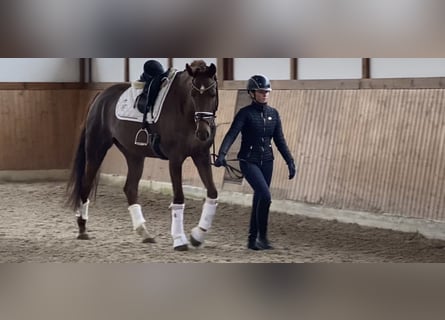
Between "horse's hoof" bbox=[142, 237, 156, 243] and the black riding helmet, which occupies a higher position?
the black riding helmet

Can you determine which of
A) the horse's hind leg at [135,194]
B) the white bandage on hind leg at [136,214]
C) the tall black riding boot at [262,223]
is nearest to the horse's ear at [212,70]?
the tall black riding boot at [262,223]

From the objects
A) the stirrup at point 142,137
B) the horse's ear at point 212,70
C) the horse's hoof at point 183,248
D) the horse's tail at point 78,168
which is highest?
the horse's ear at point 212,70

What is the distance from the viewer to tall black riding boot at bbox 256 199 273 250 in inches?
143

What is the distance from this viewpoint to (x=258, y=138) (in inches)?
135

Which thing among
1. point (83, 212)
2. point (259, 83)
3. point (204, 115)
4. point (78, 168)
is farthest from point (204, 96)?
point (83, 212)

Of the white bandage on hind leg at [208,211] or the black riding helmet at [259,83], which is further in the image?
the white bandage on hind leg at [208,211]

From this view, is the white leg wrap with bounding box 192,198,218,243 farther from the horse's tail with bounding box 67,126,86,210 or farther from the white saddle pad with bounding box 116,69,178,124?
the horse's tail with bounding box 67,126,86,210

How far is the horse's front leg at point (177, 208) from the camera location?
3.66 m

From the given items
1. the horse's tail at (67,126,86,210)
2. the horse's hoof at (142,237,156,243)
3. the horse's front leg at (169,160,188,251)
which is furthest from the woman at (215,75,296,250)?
the horse's tail at (67,126,86,210)

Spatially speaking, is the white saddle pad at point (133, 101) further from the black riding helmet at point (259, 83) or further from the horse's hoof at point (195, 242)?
the horse's hoof at point (195, 242)

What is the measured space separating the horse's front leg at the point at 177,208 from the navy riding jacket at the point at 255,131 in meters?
0.40
